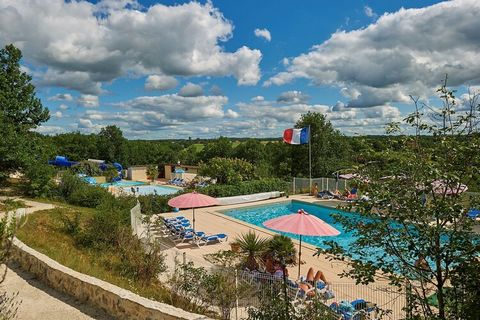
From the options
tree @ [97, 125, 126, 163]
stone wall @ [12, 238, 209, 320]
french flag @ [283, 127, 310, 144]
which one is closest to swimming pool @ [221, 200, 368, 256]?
french flag @ [283, 127, 310, 144]

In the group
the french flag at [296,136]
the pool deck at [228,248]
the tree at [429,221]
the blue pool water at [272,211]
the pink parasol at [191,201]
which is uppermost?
the french flag at [296,136]

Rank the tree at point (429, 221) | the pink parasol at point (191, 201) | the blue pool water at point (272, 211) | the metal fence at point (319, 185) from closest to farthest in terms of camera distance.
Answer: the tree at point (429, 221) < the pink parasol at point (191, 201) < the blue pool water at point (272, 211) < the metal fence at point (319, 185)

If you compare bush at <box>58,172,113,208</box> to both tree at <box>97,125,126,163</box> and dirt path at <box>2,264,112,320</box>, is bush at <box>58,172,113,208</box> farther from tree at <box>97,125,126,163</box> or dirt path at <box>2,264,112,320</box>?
tree at <box>97,125,126,163</box>

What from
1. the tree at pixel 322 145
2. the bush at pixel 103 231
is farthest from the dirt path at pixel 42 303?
the tree at pixel 322 145

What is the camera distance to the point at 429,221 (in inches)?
131

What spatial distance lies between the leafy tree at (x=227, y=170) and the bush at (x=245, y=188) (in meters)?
1.46

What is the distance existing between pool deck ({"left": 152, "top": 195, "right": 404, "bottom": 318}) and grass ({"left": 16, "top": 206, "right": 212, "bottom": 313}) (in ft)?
3.68

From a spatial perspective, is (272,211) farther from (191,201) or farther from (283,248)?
(283,248)

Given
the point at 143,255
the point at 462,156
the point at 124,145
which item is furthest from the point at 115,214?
the point at 124,145

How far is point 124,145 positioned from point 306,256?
4447cm

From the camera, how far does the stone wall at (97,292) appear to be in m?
5.13

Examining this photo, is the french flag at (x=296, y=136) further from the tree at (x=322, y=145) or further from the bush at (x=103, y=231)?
the bush at (x=103, y=231)

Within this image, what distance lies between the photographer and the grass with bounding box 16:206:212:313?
684cm

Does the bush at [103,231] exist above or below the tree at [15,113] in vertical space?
below
